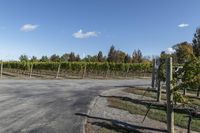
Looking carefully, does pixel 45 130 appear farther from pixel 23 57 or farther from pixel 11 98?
pixel 23 57

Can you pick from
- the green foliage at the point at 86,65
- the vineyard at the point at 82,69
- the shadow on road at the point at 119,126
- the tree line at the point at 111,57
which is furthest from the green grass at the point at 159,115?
the tree line at the point at 111,57

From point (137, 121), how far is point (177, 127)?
1482mm

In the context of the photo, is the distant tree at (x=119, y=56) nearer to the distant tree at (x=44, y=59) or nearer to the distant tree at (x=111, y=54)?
the distant tree at (x=111, y=54)

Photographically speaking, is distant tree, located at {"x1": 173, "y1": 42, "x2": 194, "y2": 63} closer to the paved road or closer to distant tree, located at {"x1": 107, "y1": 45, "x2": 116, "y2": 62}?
the paved road

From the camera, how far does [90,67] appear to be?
51.4m

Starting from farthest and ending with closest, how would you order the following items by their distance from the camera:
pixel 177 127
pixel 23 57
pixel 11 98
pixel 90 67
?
1. pixel 23 57
2. pixel 90 67
3. pixel 11 98
4. pixel 177 127

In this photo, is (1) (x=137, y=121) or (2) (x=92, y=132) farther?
(1) (x=137, y=121)

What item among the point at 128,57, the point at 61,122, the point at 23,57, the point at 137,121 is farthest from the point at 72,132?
the point at 23,57

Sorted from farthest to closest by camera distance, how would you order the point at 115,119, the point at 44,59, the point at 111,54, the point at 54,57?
the point at 54,57 → the point at 44,59 → the point at 111,54 → the point at 115,119

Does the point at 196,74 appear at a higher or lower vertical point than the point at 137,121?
higher

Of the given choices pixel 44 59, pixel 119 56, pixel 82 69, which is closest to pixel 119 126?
pixel 82 69

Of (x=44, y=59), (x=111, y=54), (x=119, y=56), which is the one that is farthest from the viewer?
(x=44, y=59)

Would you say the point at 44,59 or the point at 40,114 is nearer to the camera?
the point at 40,114

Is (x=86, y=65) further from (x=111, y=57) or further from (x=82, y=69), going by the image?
(x=111, y=57)
